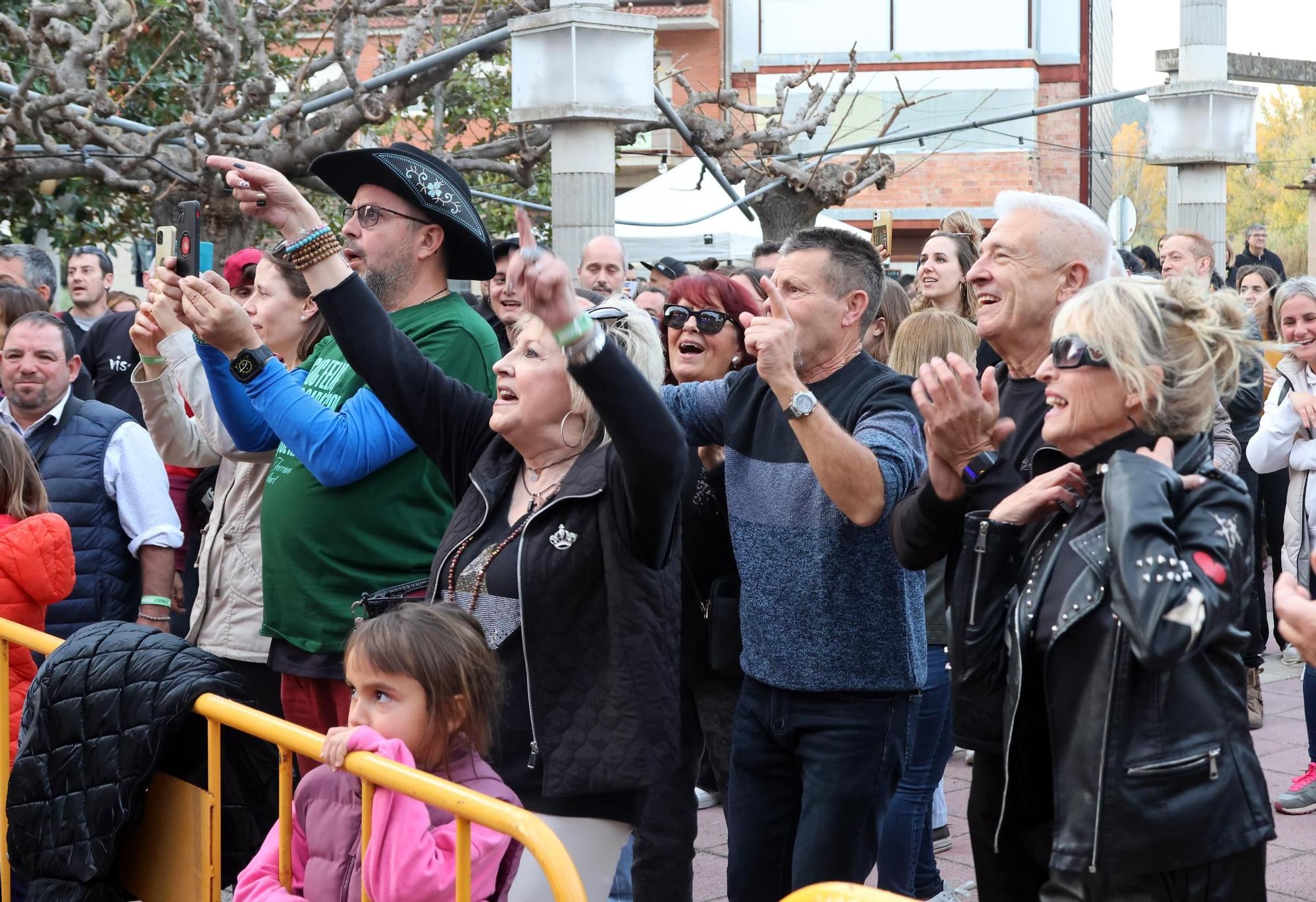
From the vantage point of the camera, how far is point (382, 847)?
2.65 meters

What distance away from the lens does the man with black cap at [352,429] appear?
3.62m

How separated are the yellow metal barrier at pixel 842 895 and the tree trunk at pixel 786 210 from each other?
10402 millimetres

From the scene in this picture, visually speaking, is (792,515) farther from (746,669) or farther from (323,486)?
(323,486)

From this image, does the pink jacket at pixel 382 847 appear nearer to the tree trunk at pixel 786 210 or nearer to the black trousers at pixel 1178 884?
the black trousers at pixel 1178 884

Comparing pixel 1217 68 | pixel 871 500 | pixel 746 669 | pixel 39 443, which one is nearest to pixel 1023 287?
pixel 871 500

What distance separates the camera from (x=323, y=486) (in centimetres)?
373

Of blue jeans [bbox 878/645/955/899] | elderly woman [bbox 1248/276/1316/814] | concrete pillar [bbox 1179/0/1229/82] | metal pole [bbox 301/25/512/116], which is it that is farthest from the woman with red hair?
concrete pillar [bbox 1179/0/1229/82]

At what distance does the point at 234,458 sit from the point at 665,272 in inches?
155

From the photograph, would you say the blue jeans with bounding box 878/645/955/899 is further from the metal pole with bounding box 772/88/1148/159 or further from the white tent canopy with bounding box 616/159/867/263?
the white tent canopy with bounding box 616/159/867/263

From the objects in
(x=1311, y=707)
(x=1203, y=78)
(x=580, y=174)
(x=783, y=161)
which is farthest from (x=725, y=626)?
(x=783, y=161)

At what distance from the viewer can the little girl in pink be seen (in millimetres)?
2812

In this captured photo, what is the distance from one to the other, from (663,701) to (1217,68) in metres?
9.29

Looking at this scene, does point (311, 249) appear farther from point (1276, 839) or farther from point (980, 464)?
point (1276, 839)

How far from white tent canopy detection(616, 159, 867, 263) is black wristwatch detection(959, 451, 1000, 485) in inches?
426
